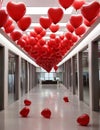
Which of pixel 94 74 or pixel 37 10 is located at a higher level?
pixel 37 10

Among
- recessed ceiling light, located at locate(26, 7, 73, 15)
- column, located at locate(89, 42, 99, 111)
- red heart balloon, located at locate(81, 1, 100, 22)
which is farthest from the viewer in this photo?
column, located at locate(89, 42, 99, 111)

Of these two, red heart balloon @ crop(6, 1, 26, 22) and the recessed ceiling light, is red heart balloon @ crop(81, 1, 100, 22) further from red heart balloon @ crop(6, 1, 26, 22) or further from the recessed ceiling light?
the recessed ceiling light

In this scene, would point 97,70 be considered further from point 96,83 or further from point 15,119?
point 15,119

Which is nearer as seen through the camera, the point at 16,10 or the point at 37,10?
the point at 16,10

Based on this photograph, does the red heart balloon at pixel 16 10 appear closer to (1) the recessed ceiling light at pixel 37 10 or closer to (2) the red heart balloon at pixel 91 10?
(2) the red heart balloon at pixel 91 10

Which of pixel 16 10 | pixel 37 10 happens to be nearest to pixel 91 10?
pixel 16 10

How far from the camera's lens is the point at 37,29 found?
8.12 metres

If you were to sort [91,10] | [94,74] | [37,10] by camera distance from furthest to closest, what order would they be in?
[94,74] → [37,10] → [91,10]

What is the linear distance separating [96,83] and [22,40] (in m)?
3.47

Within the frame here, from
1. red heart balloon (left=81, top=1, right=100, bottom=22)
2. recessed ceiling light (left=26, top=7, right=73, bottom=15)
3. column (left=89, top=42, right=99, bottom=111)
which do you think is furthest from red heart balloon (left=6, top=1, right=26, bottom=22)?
column (left=89, top=42, right=99, bottom=111)

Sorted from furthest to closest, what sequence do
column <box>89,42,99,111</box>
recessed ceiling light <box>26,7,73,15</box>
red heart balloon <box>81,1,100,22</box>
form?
column <box>89,42,99,111</box>, recessed ceiling light <box>26,7,73,15</box>, red heart balloon <box>81,1,100,22</box>

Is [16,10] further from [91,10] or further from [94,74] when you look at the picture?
[94,74]

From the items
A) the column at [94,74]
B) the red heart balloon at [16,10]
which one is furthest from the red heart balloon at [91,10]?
the column at [94,74]

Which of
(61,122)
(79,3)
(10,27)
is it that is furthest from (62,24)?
(79,3)
